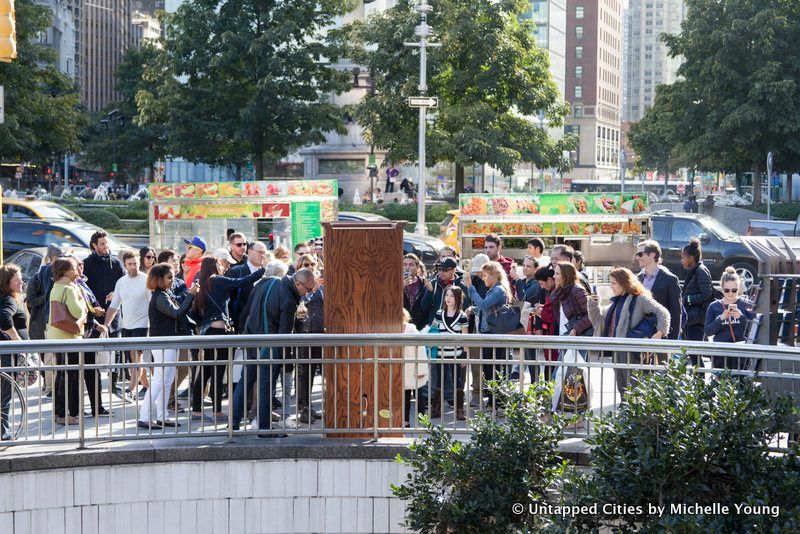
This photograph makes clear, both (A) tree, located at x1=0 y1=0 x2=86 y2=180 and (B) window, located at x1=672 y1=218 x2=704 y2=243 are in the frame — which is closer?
(B) window, located at x1=672 y1=218 x2=704 y2=243

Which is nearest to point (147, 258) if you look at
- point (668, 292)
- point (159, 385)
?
point (159, 385)

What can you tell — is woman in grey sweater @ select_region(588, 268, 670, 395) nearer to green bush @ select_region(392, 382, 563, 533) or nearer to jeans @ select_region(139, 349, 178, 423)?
green bush @ select_region(392, 382, 563, 533)

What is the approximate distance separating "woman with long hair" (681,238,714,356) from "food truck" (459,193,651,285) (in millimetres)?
Result: 9753

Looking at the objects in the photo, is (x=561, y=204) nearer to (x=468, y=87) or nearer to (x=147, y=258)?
(x=147, y=258)

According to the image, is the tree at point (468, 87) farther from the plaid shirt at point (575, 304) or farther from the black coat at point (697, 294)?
the plaid shirt at point (575, 304)

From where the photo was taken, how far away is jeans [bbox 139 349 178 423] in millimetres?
8570

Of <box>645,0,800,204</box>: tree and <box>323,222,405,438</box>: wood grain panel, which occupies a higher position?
<box>645,0,800,204</box>: tree

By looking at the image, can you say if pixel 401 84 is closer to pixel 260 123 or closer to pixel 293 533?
pixel 260 123

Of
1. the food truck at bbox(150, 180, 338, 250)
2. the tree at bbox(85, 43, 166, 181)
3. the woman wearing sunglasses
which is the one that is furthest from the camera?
the tree at bbox(85, 43, 166, 181)

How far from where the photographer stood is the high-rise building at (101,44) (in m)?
158

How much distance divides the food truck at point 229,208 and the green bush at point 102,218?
Result: 60.8 feet

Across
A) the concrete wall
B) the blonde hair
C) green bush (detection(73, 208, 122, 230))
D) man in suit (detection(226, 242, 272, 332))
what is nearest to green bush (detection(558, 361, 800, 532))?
the concrete wall

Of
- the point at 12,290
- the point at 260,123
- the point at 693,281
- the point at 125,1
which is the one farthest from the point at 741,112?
the point at 125,1

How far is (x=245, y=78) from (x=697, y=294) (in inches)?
1330
